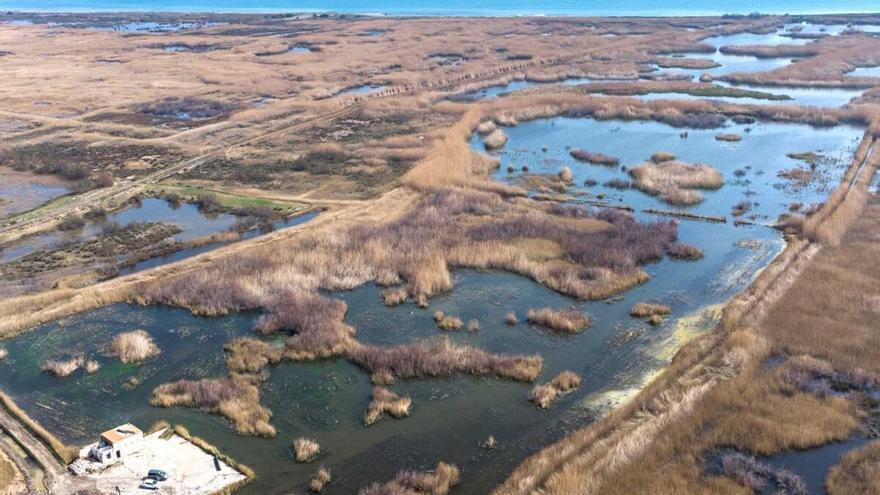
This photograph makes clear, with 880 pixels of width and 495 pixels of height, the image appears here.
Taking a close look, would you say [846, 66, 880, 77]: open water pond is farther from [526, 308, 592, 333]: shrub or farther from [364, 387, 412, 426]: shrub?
[364, 387, 412, 426]: shrub

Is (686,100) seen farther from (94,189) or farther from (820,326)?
(94,189)

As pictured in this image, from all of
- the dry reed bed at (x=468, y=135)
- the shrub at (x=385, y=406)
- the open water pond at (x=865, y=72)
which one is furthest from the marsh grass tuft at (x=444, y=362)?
the open water pond at (x=865, y=72)

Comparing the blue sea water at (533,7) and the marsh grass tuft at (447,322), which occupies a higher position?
the blue sea water at (533,7)

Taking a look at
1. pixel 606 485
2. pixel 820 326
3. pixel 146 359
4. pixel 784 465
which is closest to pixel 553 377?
pixel 606 485

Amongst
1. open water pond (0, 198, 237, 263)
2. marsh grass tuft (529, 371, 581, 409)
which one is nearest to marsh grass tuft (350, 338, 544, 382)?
marsh grass tuft (529, 371, 581, 409)

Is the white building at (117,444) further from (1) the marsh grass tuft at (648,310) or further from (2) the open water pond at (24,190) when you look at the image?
(2) the open water pond at (24,190)

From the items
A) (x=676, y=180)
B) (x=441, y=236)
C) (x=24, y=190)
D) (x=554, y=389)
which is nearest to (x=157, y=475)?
(x=554, y=389)
